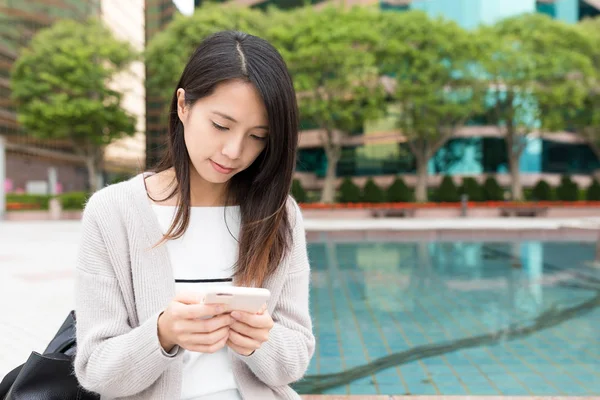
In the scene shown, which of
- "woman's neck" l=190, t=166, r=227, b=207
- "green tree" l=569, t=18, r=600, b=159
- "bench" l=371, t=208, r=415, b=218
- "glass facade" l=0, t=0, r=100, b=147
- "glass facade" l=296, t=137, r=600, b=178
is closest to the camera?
"woman's neck" l=190, t=166, r=227, b=207

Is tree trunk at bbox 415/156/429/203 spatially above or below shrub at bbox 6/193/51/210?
above

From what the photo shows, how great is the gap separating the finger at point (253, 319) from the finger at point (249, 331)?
0.05 ft

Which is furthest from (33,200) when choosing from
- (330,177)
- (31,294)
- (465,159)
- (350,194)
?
(465,159)

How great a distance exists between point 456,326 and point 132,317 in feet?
17.7

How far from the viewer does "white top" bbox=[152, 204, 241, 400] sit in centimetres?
169

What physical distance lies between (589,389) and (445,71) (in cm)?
2234

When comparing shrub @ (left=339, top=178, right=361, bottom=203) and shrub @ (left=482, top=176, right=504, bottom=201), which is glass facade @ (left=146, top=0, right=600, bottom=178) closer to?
shrub @ (left=339, top=178, right=361, bottom=203)

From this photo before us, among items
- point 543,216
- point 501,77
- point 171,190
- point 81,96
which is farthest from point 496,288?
point 81,96

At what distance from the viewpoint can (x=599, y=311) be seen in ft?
23.4

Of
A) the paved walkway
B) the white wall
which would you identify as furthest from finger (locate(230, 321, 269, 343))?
the white wall

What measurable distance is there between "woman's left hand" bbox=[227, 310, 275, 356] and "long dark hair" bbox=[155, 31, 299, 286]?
28cm

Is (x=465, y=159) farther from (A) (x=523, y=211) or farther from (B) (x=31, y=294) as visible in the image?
(B) (x=31, y=294)

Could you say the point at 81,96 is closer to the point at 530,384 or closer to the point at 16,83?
the point at 16,83

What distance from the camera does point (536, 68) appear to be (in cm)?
2527
